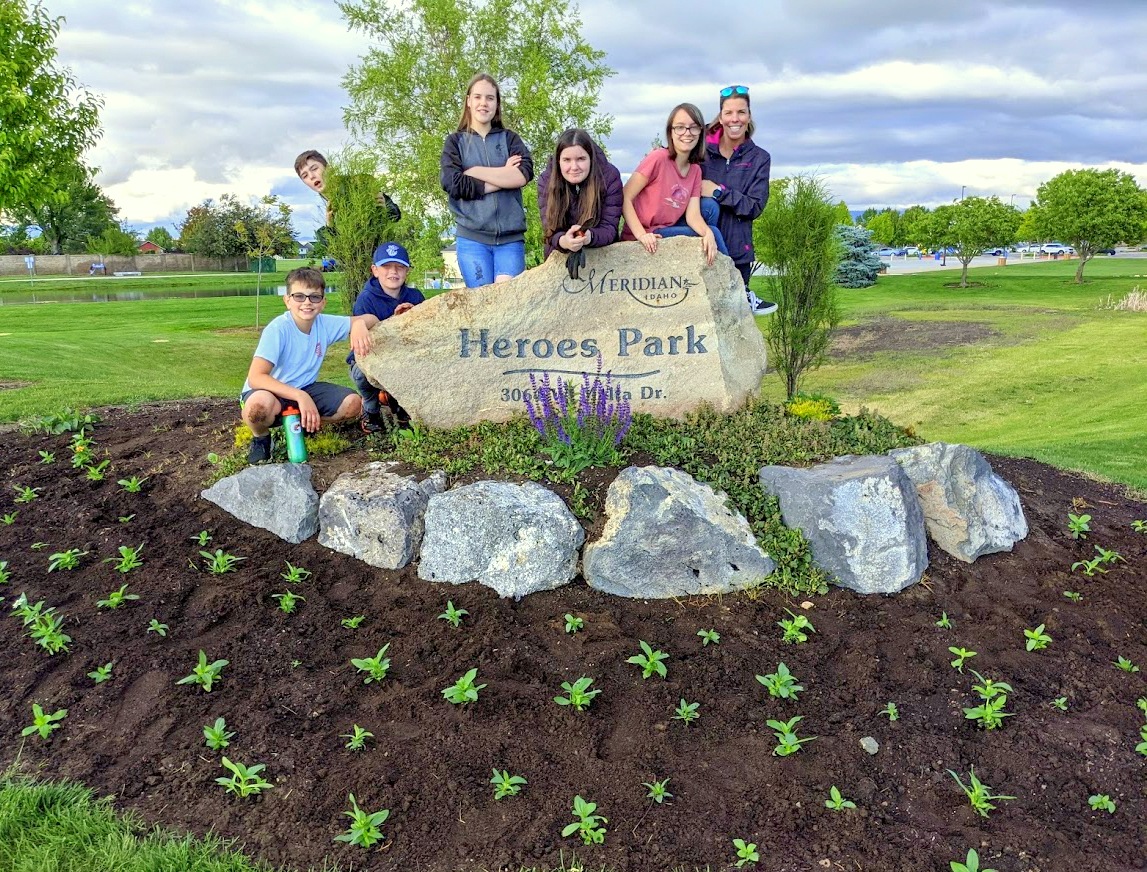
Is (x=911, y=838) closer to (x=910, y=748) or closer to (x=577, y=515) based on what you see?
(x=910, y=748)

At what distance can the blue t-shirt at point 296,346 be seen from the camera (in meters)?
5.56

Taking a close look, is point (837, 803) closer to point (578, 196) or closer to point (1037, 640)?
point (1037, 640)

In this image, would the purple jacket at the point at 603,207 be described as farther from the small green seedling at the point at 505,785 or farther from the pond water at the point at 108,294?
the pond water at the point at 108,294

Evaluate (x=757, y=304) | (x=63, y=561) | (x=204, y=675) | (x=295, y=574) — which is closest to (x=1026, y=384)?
(x=757, y=304)

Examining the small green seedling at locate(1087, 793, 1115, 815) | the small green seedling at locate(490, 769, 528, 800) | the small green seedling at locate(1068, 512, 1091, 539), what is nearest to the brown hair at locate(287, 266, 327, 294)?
the small green seedling at locate(490, 769, 528, 800)

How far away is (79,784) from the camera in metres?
3.24

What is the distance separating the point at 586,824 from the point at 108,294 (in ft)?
154

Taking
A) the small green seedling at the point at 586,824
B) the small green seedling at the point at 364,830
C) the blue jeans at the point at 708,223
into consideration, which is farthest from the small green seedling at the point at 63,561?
the blue jeans at the point at 708,223

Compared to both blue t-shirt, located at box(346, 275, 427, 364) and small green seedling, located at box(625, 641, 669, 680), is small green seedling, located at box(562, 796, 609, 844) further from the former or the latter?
blue t-shirt, located at box(346, 275, 427, 364)

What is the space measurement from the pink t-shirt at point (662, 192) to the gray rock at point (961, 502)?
2.36 metres

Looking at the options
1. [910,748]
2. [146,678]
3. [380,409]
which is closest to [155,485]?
[380,409]

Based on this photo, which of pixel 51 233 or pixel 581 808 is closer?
pixel 581 808

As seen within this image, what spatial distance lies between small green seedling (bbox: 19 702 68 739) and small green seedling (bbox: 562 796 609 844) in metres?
2.30

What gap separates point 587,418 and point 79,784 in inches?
133
